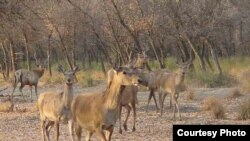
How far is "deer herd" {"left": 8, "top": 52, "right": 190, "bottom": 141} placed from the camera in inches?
427

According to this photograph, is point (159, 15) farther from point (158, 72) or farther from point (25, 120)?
point (25, 120)

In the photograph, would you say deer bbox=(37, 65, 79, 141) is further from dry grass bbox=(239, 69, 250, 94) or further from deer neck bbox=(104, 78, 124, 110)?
dry grass bbox=(239, 69, 250, 94)

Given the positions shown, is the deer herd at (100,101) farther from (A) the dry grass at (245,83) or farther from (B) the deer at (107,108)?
(A) the dry grass at (245,83)

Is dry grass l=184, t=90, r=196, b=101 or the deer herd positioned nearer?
the deer herd

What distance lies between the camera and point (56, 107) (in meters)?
13.8

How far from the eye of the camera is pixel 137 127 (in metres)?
16.8

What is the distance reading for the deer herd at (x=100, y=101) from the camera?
10.9 metres

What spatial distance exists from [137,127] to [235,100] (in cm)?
880

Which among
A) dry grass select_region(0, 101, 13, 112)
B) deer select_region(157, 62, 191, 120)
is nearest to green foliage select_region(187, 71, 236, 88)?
deer select_region(157, 62, 191, 120)

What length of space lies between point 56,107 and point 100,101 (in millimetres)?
2983

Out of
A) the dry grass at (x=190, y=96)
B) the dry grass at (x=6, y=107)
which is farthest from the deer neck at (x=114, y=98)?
the dry grass at (x=190, y=96)

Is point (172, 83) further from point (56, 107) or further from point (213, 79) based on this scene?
point (213, 79)

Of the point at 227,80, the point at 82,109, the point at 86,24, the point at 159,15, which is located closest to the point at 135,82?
the point at 82,109

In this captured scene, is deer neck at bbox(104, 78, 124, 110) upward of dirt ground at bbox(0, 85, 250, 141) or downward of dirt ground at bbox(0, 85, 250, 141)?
upward
